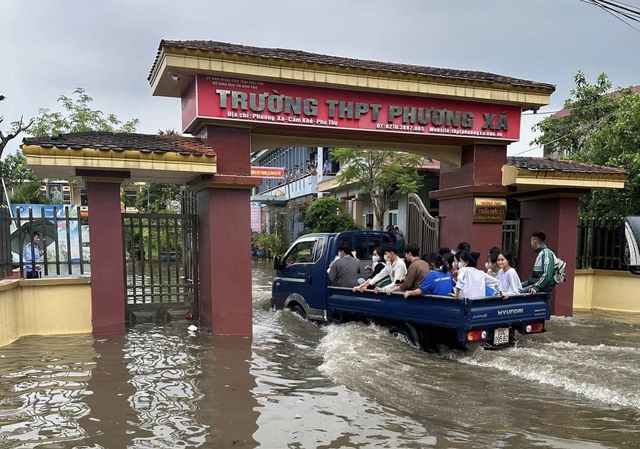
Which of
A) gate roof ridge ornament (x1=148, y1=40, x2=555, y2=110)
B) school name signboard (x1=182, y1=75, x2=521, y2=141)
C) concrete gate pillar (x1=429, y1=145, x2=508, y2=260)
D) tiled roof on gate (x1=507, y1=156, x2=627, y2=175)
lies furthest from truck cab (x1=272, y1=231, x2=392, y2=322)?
tiled roof on gate (x1=507, y1=156, x2=627, y2=175)

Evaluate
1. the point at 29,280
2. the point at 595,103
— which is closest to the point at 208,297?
the point at 29,280

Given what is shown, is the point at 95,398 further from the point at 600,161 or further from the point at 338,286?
the point at 600,161

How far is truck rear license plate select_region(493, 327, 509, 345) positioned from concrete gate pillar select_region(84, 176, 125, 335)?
567 cm

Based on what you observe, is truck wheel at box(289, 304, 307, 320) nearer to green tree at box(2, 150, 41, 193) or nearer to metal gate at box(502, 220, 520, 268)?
metal gate at box(502, 220, 520, 268)

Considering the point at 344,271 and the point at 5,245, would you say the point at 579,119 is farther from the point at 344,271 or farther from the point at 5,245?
the point at 5,245

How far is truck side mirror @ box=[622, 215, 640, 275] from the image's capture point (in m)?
8.16

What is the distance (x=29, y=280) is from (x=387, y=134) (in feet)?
21.4

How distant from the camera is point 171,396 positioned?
4945 millimetres

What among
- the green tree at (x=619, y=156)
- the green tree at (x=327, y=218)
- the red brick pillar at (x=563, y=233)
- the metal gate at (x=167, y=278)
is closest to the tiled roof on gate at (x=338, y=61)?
the red brick pillar at (x=563, y=233)

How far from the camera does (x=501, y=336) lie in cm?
656

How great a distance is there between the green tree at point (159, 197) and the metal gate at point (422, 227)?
20.5 metres

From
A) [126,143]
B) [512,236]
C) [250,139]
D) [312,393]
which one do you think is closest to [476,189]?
[512,236]

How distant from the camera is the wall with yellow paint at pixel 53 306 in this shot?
7.36m

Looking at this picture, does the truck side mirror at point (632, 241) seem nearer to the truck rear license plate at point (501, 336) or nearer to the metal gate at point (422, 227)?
the truck rear license plate at point (501, 336)
